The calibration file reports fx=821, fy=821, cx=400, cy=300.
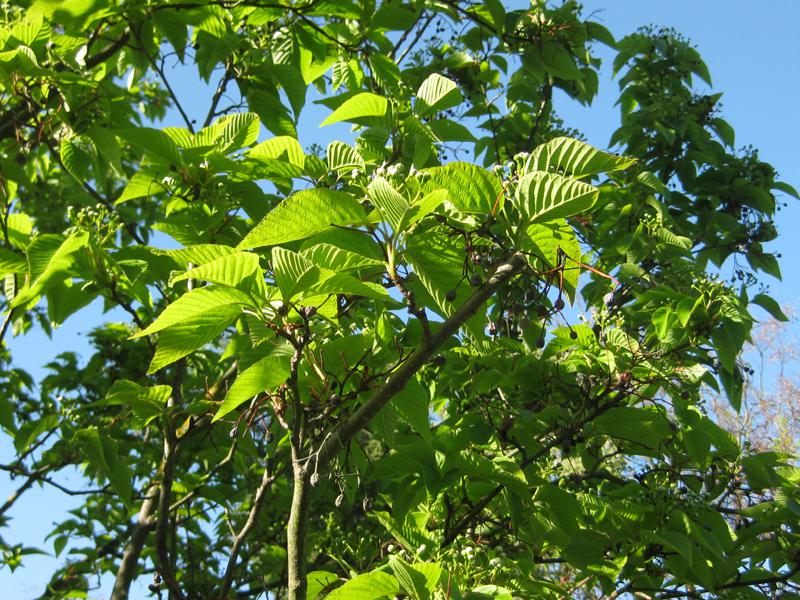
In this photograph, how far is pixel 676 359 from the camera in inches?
123

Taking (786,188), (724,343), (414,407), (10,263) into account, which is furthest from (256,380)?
(786,188)

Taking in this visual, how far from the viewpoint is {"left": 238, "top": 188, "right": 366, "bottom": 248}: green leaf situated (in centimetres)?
153

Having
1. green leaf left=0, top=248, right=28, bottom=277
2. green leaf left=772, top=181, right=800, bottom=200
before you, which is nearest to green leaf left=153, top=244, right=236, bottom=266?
green leaf left=0, top=248, right=28, bottom=277

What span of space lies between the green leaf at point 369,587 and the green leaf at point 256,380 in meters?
0.50

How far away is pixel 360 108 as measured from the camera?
90.3 inches

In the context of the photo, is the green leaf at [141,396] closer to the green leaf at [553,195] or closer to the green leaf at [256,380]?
the green leaf at [256,380]

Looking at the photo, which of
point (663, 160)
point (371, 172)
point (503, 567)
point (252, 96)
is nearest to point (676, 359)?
point (503, 567)

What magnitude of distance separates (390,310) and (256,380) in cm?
108

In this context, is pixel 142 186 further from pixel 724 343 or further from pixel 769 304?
pixel 769 304

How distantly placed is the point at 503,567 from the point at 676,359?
50.7 inches

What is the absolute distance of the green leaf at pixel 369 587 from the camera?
71.1 inches

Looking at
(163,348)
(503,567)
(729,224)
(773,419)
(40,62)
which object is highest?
(773,419)

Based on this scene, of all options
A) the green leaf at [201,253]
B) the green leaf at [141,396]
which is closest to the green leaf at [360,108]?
the green leaf at [201,253]

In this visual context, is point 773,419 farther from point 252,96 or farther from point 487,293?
point 487,293
